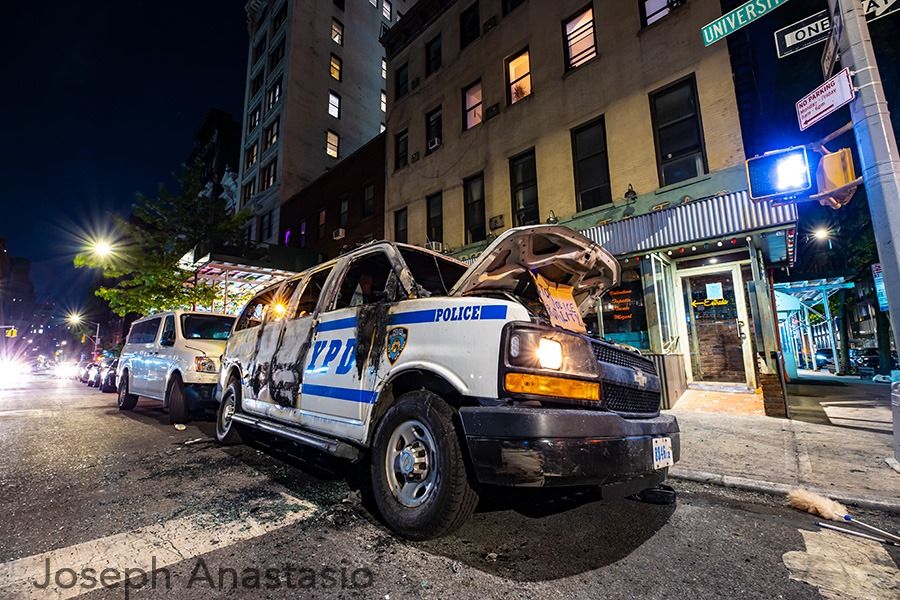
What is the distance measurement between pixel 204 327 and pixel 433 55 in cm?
1416

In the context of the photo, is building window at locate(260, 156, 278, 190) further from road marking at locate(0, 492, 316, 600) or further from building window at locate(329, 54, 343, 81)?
road marking at locate(0, 492, 316, 600)

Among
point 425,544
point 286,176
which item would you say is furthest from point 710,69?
point 286,176

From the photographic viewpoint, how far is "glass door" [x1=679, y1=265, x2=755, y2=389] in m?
8.45

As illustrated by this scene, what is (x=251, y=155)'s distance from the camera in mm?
28047

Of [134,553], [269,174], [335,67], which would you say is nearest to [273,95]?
[335,67]

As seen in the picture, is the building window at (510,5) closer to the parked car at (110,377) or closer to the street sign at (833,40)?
the street sign at (833,40)

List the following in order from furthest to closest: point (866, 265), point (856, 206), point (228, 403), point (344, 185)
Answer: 1. point (344, 185)
2. point (856, 206)
3. point (866, 265)
4. point (228, 403)

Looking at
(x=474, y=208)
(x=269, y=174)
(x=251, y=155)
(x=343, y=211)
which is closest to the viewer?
(x=474, y=208)

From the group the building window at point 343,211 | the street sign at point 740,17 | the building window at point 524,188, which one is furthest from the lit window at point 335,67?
the street sign at point 740,17

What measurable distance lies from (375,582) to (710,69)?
36.1 ft

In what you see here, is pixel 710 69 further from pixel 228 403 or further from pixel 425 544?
pixel 228 403

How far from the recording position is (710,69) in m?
8.53

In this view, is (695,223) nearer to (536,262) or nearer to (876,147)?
(876,147)

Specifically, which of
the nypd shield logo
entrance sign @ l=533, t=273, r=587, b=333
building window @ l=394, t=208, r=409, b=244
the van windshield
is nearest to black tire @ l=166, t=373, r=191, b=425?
the van windshield
